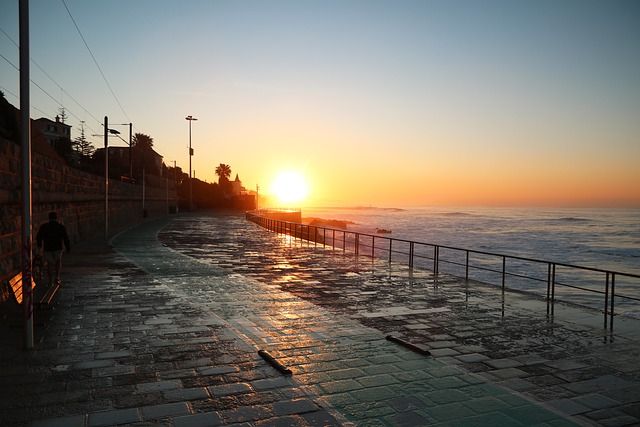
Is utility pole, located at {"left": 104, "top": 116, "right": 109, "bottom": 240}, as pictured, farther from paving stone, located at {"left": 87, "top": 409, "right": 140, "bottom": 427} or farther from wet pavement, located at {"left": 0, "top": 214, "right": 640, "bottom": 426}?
paving stone, located at {"left": 87, "top": 409, "right": 140, "bottom": 427}

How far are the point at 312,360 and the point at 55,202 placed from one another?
45.8ft

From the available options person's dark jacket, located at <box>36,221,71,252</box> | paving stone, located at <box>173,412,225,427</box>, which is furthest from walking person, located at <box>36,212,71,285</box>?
paving stone, located at <box>173,412,225,427</box>

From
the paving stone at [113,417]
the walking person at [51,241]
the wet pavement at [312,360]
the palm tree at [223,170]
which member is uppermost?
the palm tree at [223,170]

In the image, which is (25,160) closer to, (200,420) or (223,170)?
(200,420)

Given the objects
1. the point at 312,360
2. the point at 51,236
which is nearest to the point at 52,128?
the point at 51,236

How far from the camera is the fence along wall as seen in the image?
29.9 feet

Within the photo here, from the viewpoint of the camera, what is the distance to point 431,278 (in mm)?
13203

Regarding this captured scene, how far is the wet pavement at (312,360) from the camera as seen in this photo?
14.0 feet

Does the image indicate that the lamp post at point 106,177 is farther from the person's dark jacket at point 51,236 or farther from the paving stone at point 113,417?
A: the paving stone at point 113,417

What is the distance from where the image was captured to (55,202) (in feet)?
53.2

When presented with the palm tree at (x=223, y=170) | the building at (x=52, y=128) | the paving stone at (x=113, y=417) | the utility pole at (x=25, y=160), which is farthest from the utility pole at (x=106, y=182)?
the palm tree at (x=223, y=170)

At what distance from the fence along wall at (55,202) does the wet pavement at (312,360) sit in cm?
151

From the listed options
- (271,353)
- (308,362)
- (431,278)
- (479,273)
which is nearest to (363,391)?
(308,362)

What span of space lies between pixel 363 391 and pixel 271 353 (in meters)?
1.67
